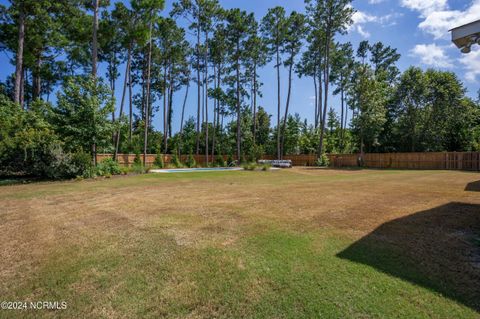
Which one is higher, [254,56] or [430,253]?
[254,56]

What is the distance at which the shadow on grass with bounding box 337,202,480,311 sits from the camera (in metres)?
2.43

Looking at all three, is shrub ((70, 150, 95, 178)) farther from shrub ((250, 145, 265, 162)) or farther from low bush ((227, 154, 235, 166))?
shrub ((250, 145, 265, 162))

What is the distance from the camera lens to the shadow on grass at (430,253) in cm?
243

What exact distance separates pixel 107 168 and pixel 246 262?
1222 cm

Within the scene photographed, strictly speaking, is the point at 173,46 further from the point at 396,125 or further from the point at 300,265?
the point at 300,265

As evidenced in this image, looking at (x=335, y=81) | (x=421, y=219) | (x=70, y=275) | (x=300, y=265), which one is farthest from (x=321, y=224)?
(x=335, y=81)

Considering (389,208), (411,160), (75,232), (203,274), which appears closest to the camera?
(203,274)

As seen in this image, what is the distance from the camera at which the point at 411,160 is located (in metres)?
22.0

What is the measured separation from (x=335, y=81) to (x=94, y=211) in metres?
33.0

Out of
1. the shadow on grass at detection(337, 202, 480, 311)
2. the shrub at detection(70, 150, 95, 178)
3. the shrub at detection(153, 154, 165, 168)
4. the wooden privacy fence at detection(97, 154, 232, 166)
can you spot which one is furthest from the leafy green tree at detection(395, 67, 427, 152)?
the shrub at detection(70, 150, 95, 178)

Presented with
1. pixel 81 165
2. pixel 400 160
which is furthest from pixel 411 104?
pixel 81 165

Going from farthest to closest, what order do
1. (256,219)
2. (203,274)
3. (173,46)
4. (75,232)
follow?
1. (173,46)
2. (256,219)
3. (75,232)
4. (203,274)

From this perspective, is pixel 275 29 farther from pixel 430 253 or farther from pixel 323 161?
pixel 430 253

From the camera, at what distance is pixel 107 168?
12.9 metres
